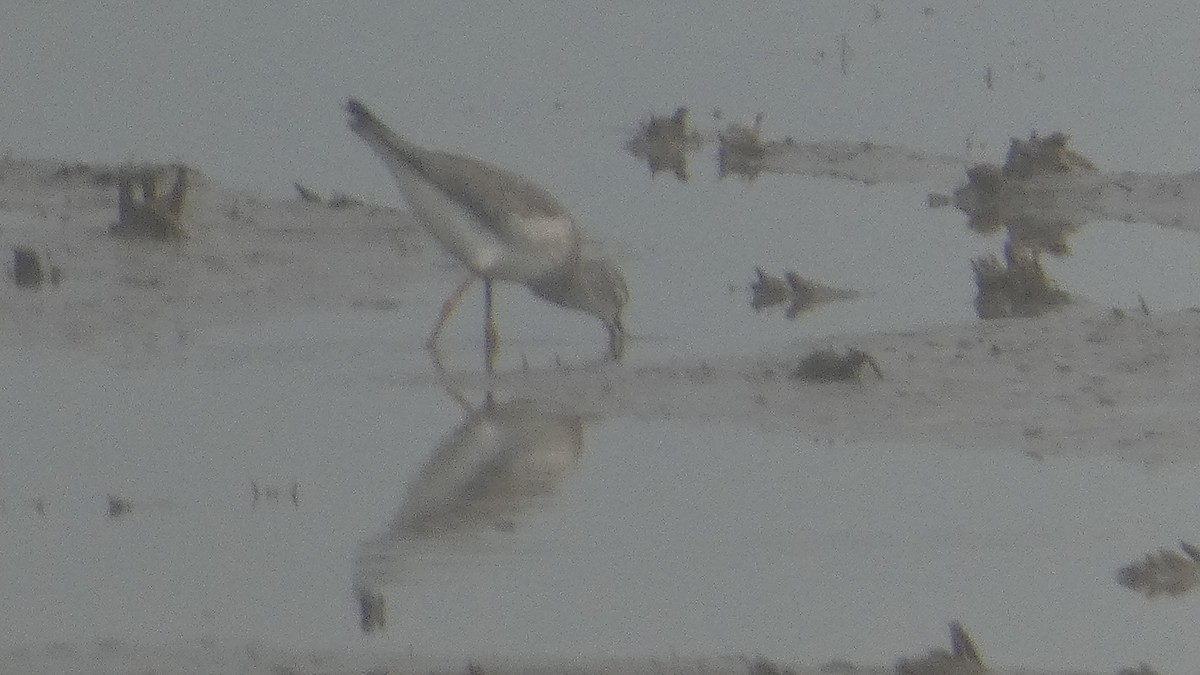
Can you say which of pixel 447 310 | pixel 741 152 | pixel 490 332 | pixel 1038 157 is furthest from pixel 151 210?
pixel 1038 157

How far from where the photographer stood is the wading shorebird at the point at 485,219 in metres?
11.6

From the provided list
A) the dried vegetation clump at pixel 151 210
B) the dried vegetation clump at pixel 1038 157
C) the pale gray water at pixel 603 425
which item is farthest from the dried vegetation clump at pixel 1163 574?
the dried vegetation clump at pixel 1038 157

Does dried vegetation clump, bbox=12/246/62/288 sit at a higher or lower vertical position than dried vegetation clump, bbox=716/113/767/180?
lower

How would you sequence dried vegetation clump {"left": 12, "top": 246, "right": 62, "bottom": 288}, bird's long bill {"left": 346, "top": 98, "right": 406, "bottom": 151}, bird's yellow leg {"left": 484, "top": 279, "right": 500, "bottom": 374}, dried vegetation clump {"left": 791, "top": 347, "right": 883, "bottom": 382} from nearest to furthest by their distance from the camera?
dried vegetation clump {"left": 791, "top": 347, "right": 883, "bottom": 382} < bird's yellow leg {"left": 484, "top": 279, "right": 500, "bottom": 374} < bird's long bill {"left": 346, "top": 98, "right": 406, "bottom": 151} < dried vegetation clump {"left": 12, "top": 246, "right": 62, "bottom": 288}

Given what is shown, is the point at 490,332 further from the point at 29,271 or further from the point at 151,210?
the point at 151,210

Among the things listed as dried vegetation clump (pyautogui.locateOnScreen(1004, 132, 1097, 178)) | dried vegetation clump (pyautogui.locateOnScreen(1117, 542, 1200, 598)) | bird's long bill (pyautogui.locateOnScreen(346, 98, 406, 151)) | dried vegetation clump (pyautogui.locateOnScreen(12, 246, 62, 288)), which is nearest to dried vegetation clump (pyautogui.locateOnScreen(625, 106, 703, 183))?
dried vegetation clump (pyautogui.locateOnScreen(1004, 132, 1097, 178))

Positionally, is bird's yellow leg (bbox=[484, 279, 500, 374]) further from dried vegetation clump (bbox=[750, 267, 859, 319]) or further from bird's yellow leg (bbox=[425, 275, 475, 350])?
dried vegetation clump (bbox=[750, 267, 859, 319])

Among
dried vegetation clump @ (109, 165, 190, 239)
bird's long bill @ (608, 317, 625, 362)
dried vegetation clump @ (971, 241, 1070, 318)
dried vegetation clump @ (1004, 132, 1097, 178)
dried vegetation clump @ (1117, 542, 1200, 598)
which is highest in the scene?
dried vegetation clump @ (1004, 132, 1097, 178)

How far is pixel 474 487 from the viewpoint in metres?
9.09

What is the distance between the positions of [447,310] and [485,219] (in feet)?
1.36

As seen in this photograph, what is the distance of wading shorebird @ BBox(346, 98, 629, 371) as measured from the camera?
1159 centimetres

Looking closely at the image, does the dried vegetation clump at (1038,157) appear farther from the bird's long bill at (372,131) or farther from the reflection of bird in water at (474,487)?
the reflection of bird in water at (474,487)

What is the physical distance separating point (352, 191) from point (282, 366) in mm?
4394

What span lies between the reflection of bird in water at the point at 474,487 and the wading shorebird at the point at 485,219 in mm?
1215
